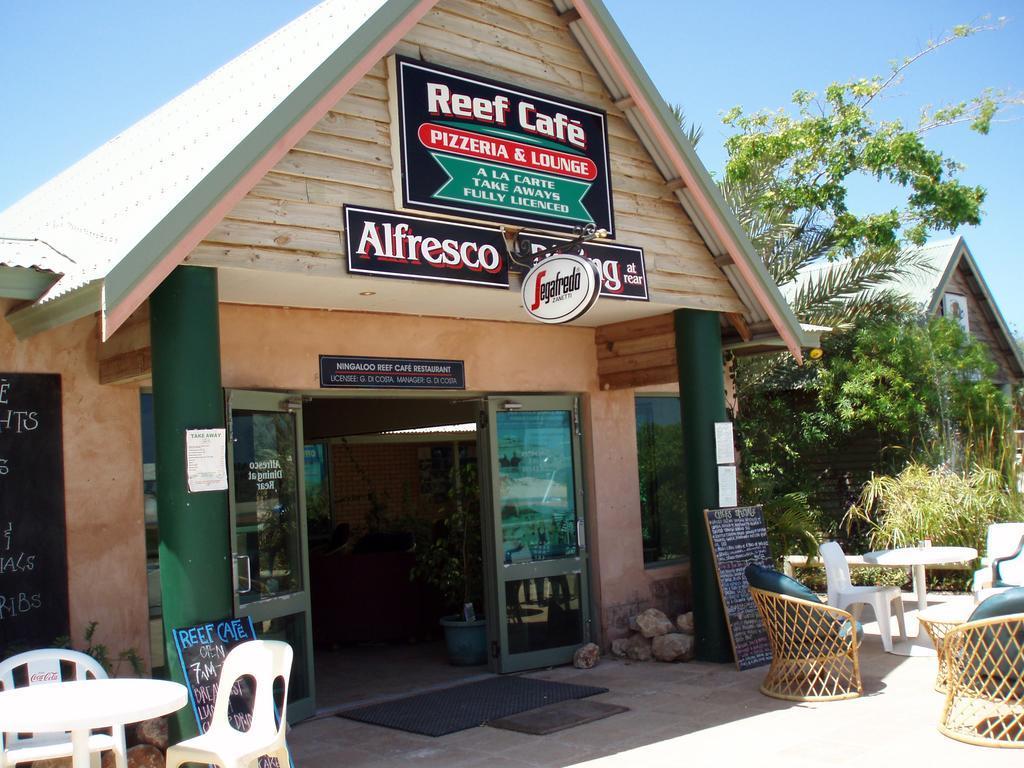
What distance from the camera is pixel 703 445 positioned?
8.52 metres

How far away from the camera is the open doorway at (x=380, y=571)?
29.2ft

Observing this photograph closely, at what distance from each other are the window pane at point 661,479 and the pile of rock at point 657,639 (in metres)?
0.76

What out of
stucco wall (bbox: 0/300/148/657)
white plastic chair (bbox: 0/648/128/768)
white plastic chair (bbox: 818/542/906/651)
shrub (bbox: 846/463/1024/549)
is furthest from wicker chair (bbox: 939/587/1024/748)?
shrub (bbox: 846/463/1024/549)

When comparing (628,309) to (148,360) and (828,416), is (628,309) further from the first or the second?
(828,416)

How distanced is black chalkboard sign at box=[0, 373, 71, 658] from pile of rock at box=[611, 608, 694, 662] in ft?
15.6

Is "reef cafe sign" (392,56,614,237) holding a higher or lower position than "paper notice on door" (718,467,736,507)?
higher

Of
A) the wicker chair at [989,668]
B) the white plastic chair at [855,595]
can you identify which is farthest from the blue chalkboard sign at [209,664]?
the white plastic chair at [855,595]

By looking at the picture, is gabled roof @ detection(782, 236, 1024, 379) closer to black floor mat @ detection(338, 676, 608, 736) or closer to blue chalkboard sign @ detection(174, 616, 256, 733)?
black floor mat @ detection(338, 676, 608, 736)

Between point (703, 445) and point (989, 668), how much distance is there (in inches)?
121

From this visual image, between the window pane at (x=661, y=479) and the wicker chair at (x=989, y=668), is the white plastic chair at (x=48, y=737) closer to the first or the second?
the wicker chair at (x=989, y=668)

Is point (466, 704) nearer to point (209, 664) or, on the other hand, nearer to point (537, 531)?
point (537, 531)

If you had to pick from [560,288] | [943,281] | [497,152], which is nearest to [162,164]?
[497,152]

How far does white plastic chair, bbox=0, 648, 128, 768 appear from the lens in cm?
473

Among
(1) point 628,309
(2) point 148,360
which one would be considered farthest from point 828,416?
(2) point 148,360
